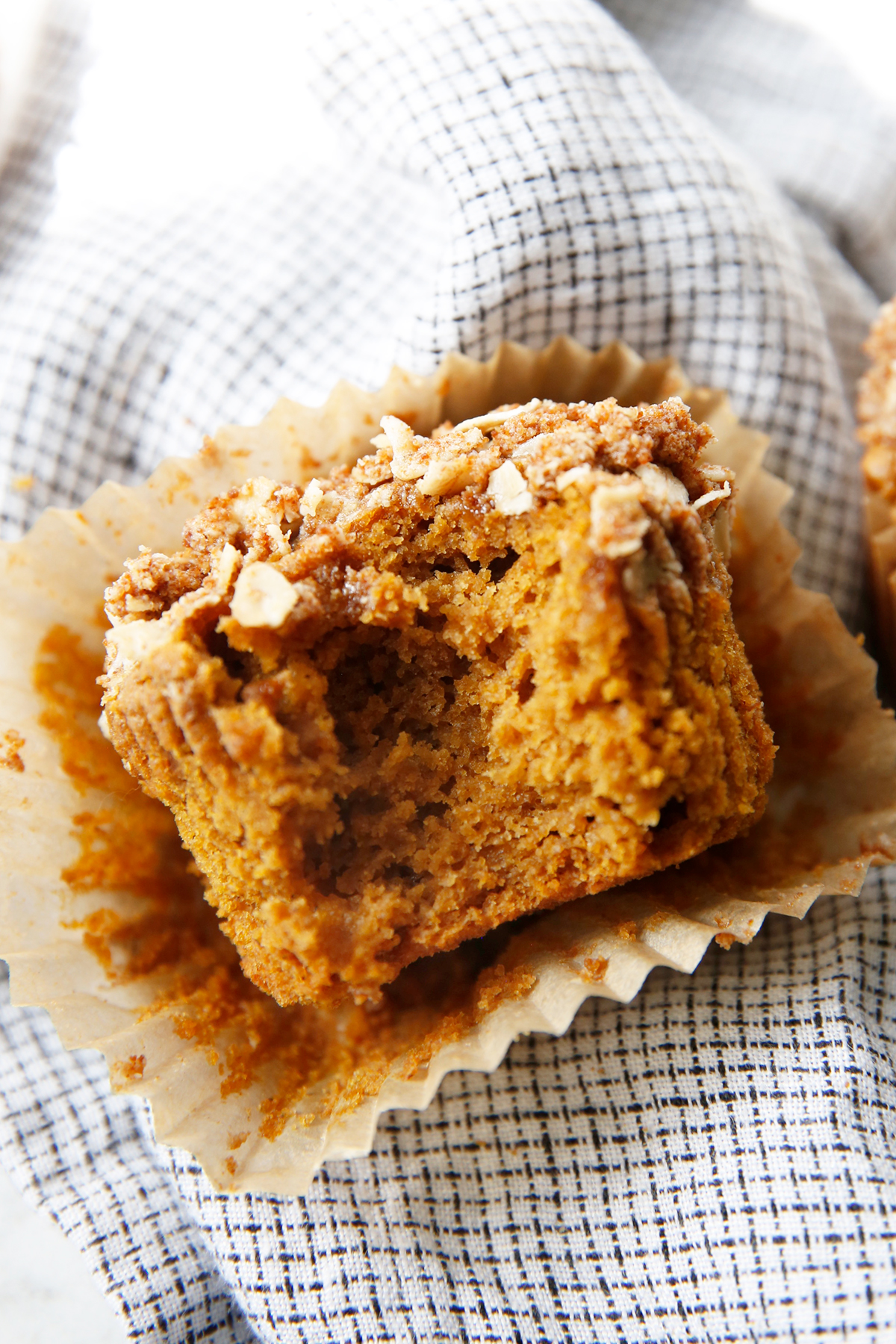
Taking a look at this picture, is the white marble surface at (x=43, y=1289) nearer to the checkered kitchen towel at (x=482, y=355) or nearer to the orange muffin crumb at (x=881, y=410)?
the checkered kitchen towel at (x=482, y=355)

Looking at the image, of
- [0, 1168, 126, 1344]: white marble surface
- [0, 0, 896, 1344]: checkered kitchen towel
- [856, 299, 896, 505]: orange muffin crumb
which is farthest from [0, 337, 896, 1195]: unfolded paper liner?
[0, 1168, 126, 1344]: white marble surface

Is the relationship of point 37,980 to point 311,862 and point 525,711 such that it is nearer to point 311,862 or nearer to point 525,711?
point 311,862

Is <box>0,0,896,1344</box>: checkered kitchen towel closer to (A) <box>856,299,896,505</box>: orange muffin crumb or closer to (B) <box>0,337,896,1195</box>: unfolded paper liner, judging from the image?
(A) <box>856,299,896,505</box>: orange muffin crumb

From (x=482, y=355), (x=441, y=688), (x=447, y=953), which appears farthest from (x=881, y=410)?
(x=447, y=953)

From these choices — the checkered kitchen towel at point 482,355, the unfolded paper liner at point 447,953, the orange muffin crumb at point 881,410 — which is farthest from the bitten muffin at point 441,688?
the orange muffin crumb at point 881,410

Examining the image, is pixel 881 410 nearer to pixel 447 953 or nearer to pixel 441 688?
pixel 441 688

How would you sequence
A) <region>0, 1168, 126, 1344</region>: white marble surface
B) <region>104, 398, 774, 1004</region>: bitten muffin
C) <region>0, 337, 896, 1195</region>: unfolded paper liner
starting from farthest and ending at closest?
<region>0, 1168, 126, 1344</region>: white marble surface < <region>0, 337, 896, 1195</region>: unfolded paper liner < <region>104, 398, 774, 1004</region>: bitten muffin

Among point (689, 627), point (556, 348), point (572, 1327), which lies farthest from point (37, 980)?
point (556, 348)
